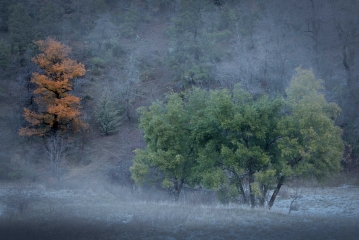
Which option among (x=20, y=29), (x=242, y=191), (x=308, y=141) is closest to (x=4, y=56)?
(x=20, y=29)

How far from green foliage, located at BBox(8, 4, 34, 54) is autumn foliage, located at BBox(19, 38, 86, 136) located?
15.4 metres


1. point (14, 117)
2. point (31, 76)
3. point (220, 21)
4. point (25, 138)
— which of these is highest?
point (220, 21)

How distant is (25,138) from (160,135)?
2134 cm

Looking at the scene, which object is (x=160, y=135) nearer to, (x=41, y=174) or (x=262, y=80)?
(x=41, y=174)

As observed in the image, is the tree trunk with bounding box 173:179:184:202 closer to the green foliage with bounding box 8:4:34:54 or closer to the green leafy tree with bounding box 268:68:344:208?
the green leafy tree with bounding box 268:68:344:208

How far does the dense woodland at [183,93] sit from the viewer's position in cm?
1916

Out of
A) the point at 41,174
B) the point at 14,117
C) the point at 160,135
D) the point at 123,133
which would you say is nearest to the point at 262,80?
the point at 123,133

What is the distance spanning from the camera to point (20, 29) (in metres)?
50.3

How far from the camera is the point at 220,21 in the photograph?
2215 inches

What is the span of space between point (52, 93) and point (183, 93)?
18.0 m

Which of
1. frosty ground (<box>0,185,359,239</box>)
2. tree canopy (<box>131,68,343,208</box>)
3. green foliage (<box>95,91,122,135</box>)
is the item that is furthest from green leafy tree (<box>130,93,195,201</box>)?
green foliage (<box>95,91,122,135</box>)

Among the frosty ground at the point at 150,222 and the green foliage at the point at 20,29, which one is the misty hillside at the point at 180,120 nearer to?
the frosty ground at the point at 150,222

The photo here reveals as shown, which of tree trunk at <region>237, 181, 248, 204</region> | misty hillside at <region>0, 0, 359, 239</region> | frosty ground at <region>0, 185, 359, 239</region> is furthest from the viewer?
tree trunk at <region>237, 181, 248, 204</region>

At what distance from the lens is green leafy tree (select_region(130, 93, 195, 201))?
68.4 ft
